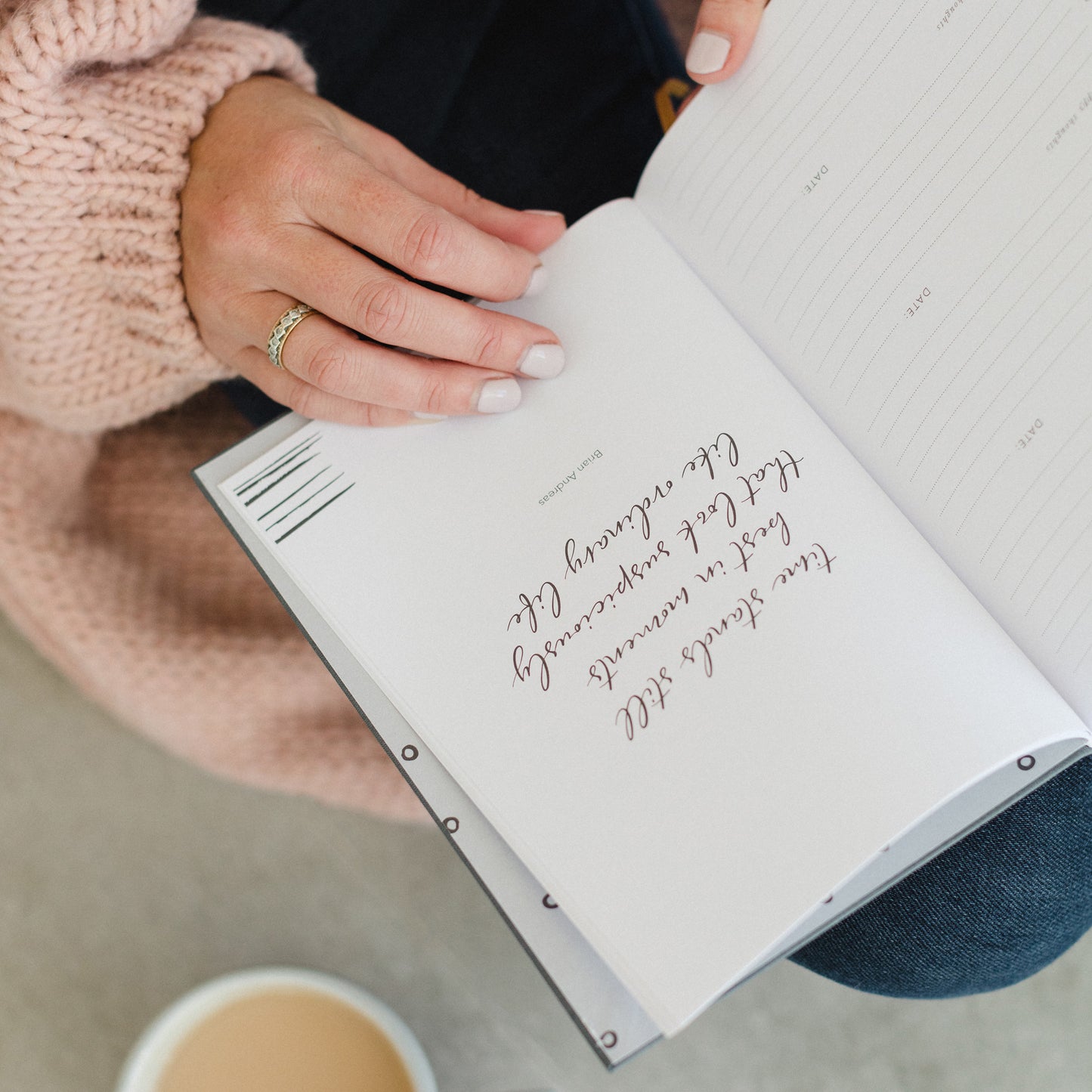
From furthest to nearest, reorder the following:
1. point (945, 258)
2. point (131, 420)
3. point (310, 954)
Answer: point (310, 954)
point (131, 420)
point (945, 258)

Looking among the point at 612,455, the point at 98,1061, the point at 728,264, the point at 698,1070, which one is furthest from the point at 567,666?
the point at 98,1061

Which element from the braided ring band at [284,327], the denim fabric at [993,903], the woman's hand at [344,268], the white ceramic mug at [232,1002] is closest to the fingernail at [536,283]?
the woman's hand at [344,268]

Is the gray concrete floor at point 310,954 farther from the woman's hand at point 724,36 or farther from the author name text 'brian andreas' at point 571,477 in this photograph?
the woman's hand at point 724,36

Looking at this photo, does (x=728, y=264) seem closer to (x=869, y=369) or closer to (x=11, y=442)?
(x=869, y=369)

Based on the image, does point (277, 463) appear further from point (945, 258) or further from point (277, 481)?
point (945, 258)

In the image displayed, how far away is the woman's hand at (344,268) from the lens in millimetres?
425

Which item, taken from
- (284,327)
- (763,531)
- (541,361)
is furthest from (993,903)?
(284,327)

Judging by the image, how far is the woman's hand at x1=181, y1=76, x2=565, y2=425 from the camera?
42 cm

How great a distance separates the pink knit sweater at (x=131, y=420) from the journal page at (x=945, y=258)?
10.7 inches

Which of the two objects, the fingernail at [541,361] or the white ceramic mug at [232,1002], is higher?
the fingernail at [541,361]

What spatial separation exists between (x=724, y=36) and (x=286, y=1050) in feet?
2.21

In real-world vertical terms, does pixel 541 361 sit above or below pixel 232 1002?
above

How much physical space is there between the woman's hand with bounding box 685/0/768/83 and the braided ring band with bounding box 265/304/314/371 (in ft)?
0.71

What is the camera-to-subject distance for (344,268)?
437mm
